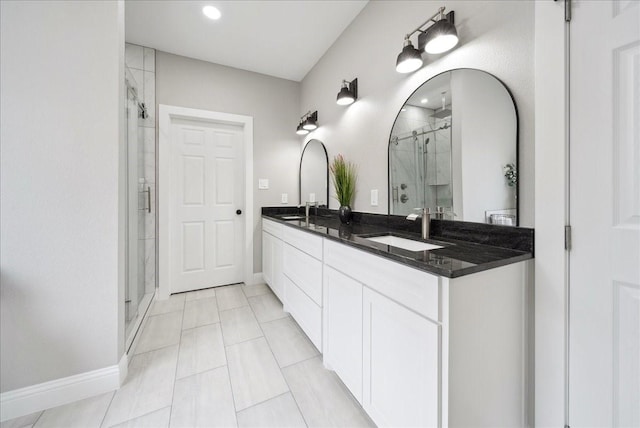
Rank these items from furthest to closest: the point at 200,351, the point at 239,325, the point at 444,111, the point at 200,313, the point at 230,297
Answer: the point at 230,297 < the point at 200,313 < the point at 239,325 < the point at 200,351 < the point at 444,111

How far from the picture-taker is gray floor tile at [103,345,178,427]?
1.23 metres

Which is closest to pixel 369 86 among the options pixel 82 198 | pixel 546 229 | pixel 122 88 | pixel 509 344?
pixel 546 229

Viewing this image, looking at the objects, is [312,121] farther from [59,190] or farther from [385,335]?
[385,335]

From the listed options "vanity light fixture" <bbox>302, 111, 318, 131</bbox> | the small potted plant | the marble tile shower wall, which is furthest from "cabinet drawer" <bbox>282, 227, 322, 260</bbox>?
the marble tile shower wall

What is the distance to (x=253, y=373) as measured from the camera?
4.92 feet

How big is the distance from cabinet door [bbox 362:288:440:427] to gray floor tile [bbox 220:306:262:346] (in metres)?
1.11

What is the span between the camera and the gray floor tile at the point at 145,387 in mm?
1229

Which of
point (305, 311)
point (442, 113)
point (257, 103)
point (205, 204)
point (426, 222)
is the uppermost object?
point (257, 103)

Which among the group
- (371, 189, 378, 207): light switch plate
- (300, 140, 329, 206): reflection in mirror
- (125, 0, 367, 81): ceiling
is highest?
(125, 0, 367, 81): ceiling

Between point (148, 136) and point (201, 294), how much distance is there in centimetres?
182

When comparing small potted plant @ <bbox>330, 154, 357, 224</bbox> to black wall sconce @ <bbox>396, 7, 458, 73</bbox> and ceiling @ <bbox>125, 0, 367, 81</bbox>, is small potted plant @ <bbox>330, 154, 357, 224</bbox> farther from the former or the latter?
ceiling @ <bbox>125, 0, 367, 81</bbox>

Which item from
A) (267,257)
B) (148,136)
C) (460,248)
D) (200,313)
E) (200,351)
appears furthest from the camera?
(267,257)

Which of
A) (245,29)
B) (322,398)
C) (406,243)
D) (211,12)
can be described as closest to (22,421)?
(322,398)

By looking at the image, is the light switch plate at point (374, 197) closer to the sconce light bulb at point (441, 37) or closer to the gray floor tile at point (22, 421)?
the sconce light bulb at point (441, 37)
